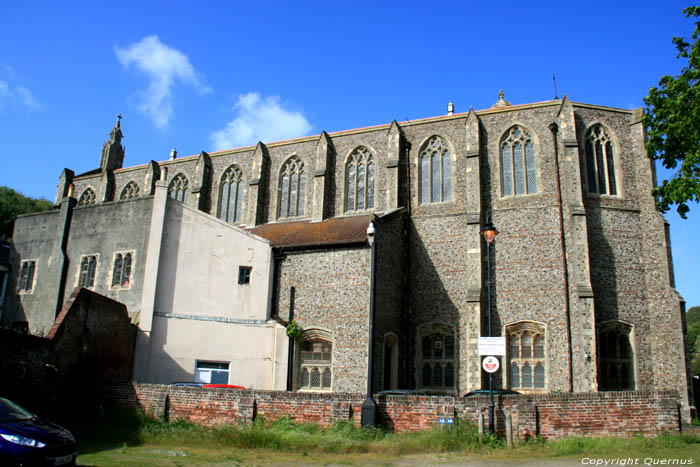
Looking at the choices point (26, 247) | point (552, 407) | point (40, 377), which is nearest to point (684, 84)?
point (552, 407)

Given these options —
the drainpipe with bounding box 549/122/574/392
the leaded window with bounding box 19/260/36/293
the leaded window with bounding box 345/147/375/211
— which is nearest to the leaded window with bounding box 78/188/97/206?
the leaded window with bounding box 19/260/36/293

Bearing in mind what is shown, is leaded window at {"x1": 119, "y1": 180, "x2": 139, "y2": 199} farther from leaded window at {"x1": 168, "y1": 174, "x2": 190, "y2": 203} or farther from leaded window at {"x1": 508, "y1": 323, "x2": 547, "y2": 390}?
leaded window at {"x1": 508, "y1": 323, "x2": 547, "y2": 390}

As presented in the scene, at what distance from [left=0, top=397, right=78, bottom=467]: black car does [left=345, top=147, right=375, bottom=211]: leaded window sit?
64.5ft

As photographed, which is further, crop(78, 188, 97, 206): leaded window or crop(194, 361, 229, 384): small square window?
crop(78, 188, 97, 206): leaded window

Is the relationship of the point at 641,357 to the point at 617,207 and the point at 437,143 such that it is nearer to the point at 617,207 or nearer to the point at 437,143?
the point at 617,207

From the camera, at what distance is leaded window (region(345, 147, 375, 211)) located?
2862 cm

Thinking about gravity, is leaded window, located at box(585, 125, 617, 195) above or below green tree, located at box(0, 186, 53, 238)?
below

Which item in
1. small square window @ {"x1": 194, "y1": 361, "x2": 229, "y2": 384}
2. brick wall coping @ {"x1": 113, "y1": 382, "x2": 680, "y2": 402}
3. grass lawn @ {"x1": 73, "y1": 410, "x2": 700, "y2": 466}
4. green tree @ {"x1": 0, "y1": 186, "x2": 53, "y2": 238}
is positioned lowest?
grass lawn @ {"x1": 73, "y1": 410, "x2": 700, "y2": 466}

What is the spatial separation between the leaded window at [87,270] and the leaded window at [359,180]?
11.8 m

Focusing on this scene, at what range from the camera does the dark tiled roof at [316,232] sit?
23.2m

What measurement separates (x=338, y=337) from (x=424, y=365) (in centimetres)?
517

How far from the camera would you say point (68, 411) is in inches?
655

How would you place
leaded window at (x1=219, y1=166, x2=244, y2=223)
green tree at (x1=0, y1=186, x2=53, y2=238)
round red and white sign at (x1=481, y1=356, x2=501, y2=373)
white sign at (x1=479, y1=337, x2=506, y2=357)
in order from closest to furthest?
round red and white sign at (x1=481, y1=356, x2=501, y2=373) → white sign at (x1=479, y1=337, x2=506, y2=357) → leaded window at (x1=219, y1=166, x2=244, y2=223) → green tree at (x1=0, y1=186, x2=53, y2=238)

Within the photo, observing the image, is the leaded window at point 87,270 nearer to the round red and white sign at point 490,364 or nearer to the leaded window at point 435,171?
the leaded window at point 435,171
